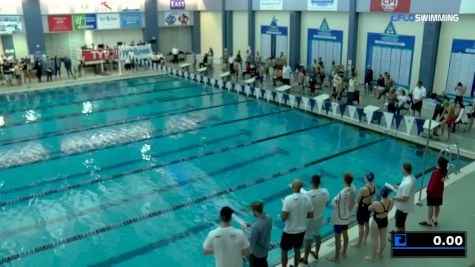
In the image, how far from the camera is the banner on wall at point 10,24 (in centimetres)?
1816

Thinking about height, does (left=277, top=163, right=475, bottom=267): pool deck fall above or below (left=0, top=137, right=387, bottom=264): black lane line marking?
above

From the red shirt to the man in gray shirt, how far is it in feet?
8.84

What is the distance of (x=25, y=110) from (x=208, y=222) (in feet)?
31.9

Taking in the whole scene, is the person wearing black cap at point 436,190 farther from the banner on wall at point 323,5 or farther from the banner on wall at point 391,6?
the banner on wall at point 323,5

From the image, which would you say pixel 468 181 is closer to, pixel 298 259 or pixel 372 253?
pixel 372 253

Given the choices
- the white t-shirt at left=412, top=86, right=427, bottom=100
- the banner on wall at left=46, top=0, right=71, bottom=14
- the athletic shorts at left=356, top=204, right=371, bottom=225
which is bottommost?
the athletic shorts at left=356, top=204, right=371, bottom=225

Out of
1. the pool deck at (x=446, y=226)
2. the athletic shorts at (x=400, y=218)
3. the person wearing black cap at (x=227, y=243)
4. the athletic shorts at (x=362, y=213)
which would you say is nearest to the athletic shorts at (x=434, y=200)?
the pool deck at (x=446, y=226)

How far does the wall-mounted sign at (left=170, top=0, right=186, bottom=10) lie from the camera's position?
902 inches

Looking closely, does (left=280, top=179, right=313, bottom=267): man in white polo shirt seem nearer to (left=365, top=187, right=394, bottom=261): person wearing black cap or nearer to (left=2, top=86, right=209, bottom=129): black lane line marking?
(left=365, top=187, right=394, bottom=261): person wearing black cap

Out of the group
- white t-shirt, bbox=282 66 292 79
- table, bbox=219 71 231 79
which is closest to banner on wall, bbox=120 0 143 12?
table, bbox=219 71 231 79

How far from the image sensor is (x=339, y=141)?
10.5m

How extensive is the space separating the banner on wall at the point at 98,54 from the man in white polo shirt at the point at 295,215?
17.2 metres

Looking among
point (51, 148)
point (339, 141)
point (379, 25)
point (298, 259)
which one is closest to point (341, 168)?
point (339, 141)

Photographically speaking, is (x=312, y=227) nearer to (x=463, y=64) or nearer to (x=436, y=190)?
(x=436, y=190)
